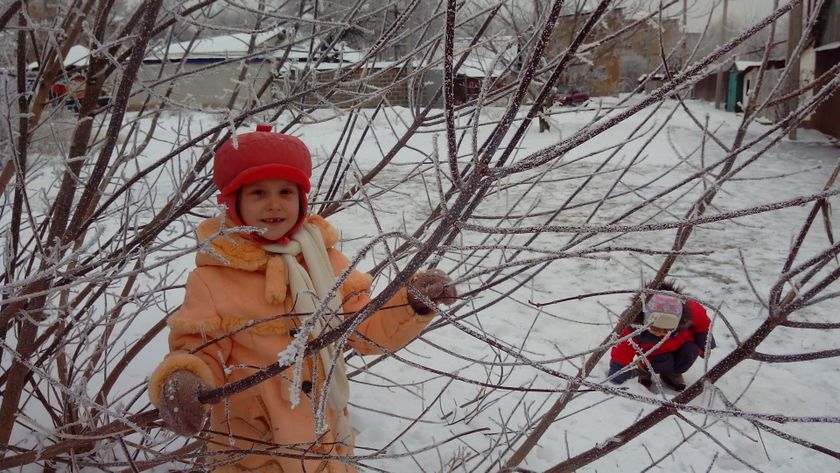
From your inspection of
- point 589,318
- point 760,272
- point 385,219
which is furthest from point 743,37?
point 385,219

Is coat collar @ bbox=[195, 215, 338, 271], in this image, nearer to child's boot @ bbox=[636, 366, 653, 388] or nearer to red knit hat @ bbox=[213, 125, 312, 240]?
red knit hat @ bbox=[213, 125, 312, 240]

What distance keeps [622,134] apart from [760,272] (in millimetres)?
8756

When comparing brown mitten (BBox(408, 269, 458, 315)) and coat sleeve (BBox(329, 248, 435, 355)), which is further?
coat sleeve (BBox(329, 248, 435, 355))

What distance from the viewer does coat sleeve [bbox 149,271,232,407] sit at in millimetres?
1251

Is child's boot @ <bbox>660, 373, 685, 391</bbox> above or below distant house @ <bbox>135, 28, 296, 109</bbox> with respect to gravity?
below

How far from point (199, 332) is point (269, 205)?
0.36 metres

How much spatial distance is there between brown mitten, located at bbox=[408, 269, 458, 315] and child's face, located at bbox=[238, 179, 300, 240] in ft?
1.35

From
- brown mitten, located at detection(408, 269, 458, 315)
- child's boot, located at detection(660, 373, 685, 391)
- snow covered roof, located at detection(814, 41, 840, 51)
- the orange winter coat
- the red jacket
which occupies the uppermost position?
snow covered roof, located at detection(814, 41, 840, 51)

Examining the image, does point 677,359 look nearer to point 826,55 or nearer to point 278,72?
point 278,72

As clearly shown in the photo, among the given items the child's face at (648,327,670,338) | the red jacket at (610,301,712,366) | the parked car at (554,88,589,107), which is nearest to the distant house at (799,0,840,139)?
the parked car at (554,88,589,107)

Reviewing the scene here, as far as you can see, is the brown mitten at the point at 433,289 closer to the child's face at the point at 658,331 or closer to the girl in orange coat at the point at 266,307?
the girl in orange coat at the point at 266,307

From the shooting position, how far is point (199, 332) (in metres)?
1.35

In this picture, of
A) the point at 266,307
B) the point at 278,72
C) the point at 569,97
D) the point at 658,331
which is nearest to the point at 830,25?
the point at 569,97

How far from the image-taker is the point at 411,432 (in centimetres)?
293
